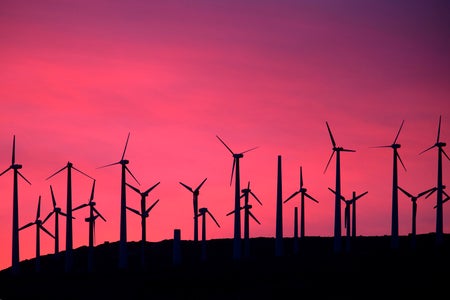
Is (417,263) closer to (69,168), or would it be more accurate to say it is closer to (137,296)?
(137,296)

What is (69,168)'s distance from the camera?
198875 millimetres

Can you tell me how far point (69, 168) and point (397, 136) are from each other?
56571 mm

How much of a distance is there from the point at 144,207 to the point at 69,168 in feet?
49.6

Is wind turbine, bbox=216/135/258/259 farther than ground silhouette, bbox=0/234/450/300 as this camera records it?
Yes

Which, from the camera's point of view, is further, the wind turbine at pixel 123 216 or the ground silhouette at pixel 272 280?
the wind turbine at pixel 123 216

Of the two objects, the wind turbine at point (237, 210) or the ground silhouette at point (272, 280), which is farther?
the wind turbine at point (237, 210)

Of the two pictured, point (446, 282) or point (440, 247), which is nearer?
point (446, 282)

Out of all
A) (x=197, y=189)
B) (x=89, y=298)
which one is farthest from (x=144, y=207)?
(x=89, y=298)

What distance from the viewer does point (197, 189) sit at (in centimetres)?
19962

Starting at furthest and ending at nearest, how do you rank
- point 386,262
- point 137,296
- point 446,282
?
point 386,262 → point 137,296 → point 446,282

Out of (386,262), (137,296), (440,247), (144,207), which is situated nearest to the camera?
(137,296)

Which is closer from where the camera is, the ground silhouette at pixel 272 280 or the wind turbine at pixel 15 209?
the ground silhouette at pixel 272 280

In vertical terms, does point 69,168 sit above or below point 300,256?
above

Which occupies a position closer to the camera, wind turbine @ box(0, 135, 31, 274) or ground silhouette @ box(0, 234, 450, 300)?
ground silhouette @ box(0, 234, 450, 300)
